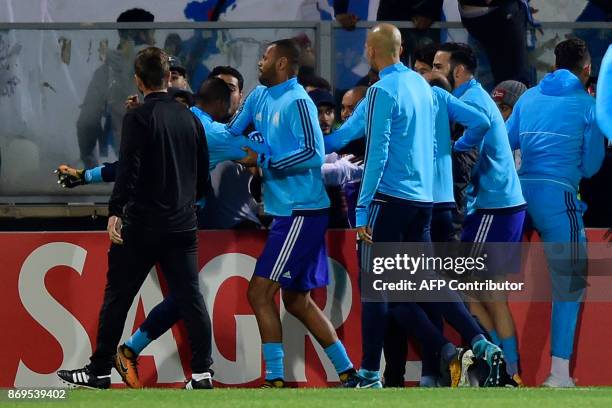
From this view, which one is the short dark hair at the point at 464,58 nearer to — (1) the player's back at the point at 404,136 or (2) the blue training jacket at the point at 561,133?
(2) the blue training jacket at the point at 561,133

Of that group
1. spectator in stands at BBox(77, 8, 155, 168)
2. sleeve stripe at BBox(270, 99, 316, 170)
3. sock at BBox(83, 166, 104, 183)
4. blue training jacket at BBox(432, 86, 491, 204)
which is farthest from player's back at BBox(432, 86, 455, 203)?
spectator in stands at BBox(77, 8, 155, 168)

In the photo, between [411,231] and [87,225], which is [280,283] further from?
[87,225]

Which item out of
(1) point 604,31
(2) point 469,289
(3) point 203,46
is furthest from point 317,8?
(2) point 469,289

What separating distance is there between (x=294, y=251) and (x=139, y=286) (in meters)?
0.98

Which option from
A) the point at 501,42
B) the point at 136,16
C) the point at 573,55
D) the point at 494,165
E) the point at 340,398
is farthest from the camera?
the point at 136,16

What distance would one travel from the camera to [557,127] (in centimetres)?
1131

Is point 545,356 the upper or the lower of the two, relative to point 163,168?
lower

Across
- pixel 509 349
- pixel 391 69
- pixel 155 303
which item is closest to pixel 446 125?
pixel 391 69

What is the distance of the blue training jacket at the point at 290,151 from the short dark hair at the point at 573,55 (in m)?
1.83

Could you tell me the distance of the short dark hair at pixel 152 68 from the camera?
10.3 metres

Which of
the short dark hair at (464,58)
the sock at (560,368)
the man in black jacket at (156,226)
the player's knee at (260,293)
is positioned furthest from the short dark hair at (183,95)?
the sock at (560,368)

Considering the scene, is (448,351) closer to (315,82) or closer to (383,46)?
(383,46)

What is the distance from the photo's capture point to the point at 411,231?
10.5 metres

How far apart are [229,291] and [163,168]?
1401mm
